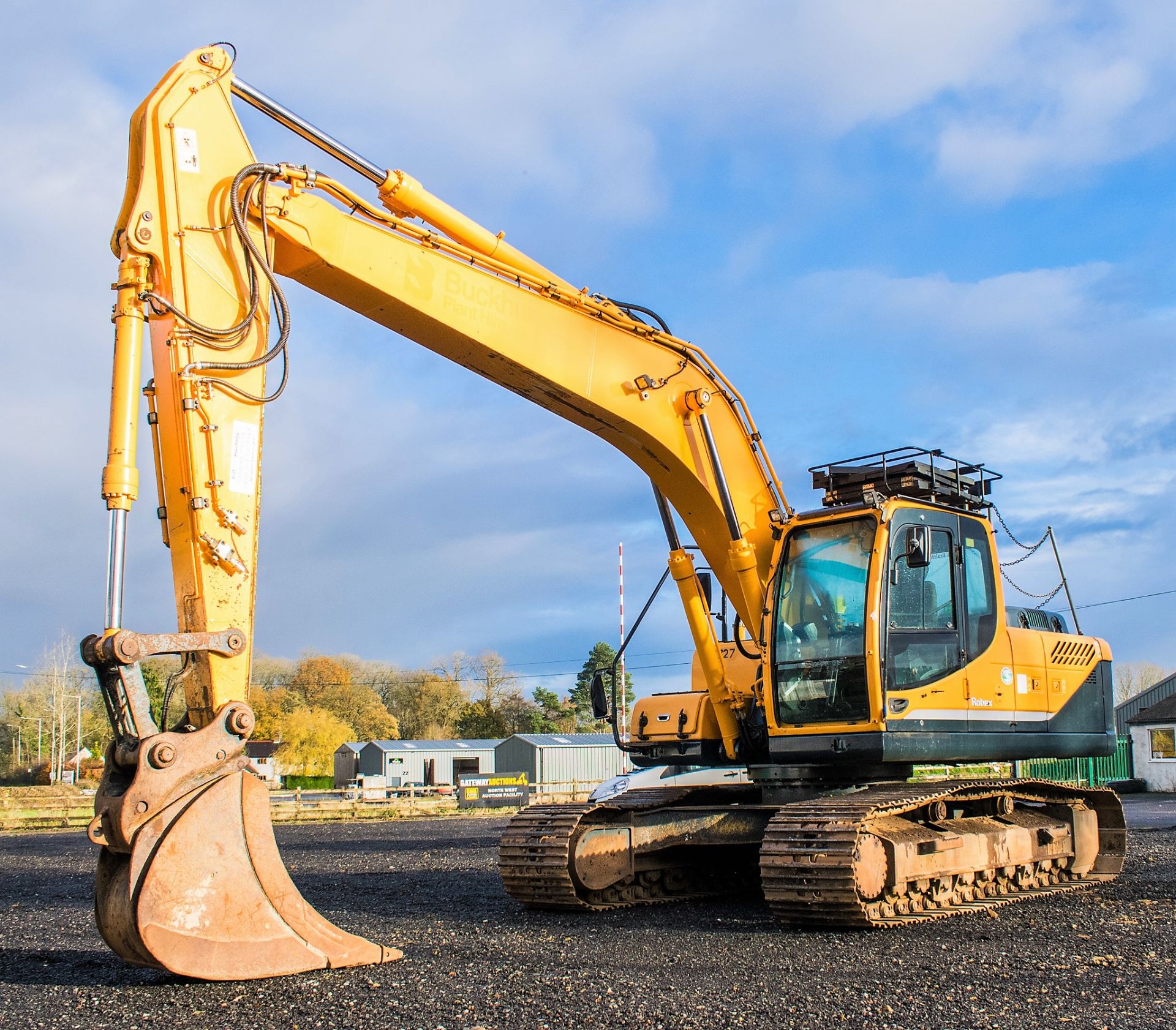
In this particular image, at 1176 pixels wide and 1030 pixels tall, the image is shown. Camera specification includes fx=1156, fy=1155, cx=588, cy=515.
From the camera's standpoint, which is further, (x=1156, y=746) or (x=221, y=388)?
(x=1156, y=746)

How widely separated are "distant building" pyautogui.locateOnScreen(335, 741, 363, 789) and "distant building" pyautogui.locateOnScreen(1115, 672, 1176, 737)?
34.5 metres

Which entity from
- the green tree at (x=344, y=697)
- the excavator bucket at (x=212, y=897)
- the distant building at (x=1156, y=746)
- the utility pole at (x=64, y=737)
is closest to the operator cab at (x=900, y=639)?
the excavator bucket at (x=212, y=897)

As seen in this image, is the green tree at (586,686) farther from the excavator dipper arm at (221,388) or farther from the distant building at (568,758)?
the excavator dipper arm at (221,388)

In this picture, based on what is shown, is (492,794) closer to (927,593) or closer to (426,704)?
(927,593)

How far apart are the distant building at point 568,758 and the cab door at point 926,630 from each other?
125 ft

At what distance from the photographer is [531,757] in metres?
49.1

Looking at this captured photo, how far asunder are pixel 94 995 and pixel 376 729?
65568mm

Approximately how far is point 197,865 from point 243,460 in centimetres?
230

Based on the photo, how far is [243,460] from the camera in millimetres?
6805

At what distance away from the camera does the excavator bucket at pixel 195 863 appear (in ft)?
18.7

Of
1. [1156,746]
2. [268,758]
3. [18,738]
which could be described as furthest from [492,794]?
[18,738]

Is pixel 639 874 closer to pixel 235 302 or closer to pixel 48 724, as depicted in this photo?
pixel 235 302

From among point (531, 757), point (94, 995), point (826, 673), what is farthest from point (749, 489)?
point (531, 757)

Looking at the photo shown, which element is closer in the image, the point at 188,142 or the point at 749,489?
the point at 188,142
